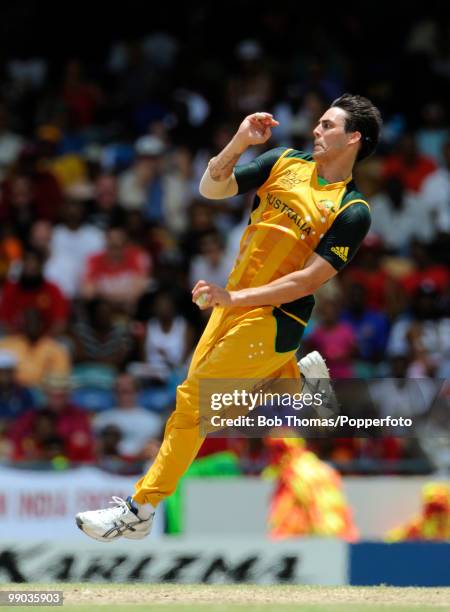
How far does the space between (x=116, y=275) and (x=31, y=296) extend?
2.80 feet

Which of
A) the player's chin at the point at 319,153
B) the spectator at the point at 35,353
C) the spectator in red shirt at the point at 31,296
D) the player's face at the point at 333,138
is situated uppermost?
the player's face at the point at 333,138

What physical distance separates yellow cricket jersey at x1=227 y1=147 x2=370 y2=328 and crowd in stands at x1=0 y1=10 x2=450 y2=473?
4100 mm

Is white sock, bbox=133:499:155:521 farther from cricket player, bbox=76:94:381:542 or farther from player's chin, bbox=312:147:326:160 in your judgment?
player's chin, bbox=312:147:326:160

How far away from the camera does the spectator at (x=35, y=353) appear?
1257cm

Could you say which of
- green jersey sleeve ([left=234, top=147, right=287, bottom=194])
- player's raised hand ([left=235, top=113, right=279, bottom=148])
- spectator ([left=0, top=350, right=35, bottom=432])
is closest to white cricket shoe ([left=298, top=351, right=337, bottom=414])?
green jersey sleeve ([left=234, top=147, right=287, bottom=194])

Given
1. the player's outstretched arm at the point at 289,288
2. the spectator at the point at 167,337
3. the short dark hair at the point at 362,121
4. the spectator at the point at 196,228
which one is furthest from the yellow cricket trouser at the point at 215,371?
the spectator at the point at 196,228

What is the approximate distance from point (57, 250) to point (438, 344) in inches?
149

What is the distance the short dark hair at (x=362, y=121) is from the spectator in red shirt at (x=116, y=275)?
21.2 feet

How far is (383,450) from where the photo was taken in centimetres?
1133

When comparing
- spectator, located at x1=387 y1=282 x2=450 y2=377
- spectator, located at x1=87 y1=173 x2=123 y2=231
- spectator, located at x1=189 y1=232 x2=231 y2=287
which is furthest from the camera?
spectator, located at x1=87 y1=173 x2=123 y2=231

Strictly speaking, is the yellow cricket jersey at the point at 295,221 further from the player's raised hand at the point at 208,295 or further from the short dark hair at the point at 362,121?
the player's raised hand at the point at 208,295

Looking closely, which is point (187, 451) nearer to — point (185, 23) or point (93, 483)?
point (93, 483)

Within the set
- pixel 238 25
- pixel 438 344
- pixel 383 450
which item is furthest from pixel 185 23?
pixel 383 450

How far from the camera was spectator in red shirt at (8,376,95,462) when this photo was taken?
458 inches
